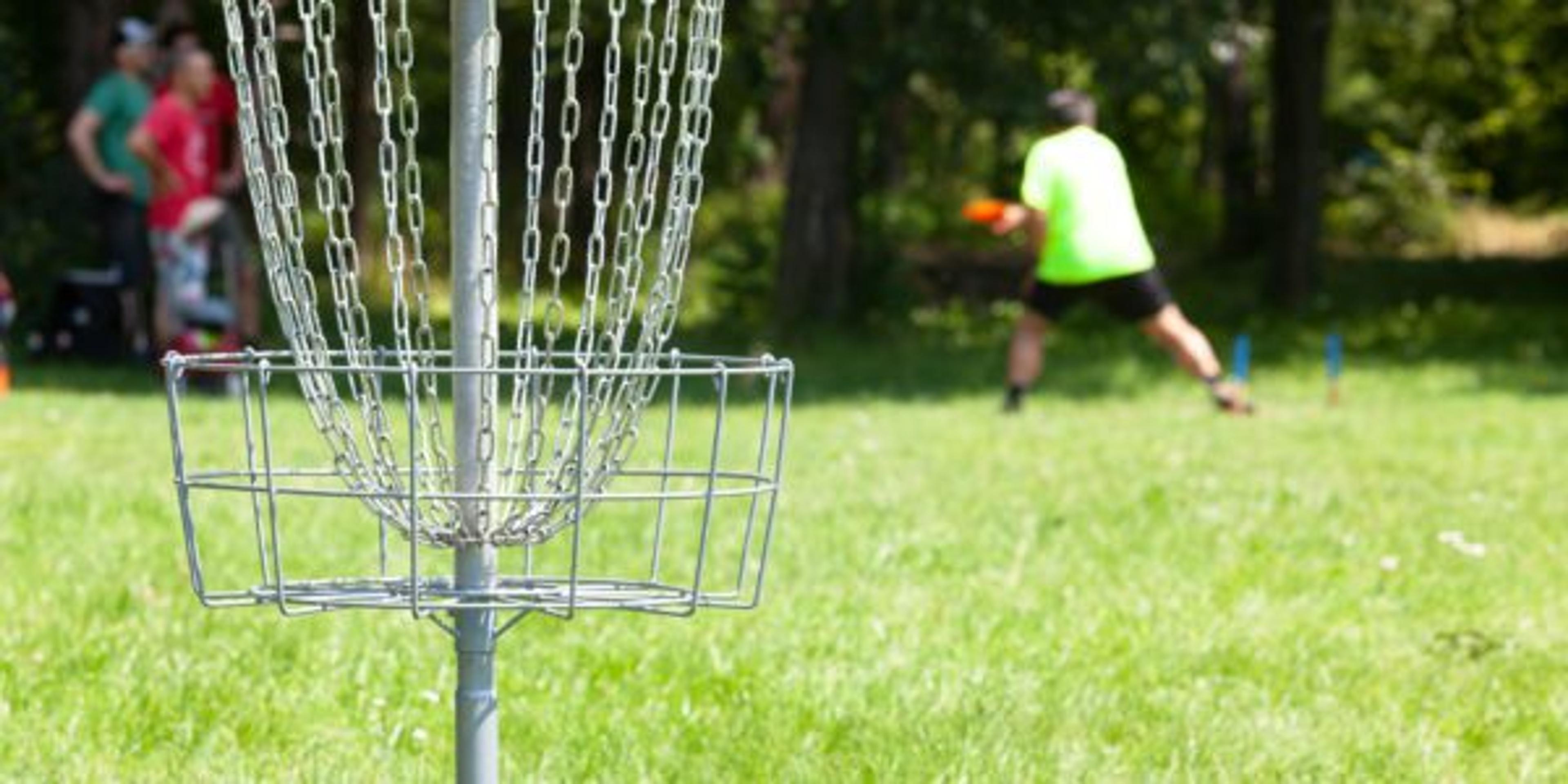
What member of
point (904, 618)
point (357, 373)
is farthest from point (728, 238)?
point (357, 373)

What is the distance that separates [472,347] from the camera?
126 inches

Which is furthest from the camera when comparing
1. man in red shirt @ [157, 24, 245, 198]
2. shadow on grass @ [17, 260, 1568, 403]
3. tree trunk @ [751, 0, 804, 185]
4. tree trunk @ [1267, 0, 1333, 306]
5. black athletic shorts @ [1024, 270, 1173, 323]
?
tree trunk @ [751, 0, 804, 185]

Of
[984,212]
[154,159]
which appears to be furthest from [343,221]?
[154,159]

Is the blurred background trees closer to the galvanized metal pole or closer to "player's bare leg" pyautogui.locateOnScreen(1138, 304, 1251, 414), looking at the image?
"player's bare leg" pyautogui.locateOnScreen(1138, 304, 1251, 414)

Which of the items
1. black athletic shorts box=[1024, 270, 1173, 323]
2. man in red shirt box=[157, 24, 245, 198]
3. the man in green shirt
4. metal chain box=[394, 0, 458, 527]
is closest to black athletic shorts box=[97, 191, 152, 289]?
the man in green shirt

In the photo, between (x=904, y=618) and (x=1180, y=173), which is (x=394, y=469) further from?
(x=1180, y=173)

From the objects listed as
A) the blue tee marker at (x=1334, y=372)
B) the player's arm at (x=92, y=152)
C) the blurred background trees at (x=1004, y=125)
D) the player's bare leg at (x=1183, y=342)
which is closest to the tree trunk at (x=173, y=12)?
the blurred background trees at (x=1004, y=125)

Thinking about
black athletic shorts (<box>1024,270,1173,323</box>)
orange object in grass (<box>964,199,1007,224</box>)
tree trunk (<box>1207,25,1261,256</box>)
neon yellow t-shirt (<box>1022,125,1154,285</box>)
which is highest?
orange object in grass (<box>964,199,1007,224</box>)

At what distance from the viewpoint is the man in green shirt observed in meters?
15.8

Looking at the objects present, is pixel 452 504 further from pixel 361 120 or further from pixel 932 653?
pixel 361 120

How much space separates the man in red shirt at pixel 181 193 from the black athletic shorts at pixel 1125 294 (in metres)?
4.59

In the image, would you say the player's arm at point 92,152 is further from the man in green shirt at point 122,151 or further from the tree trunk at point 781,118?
the tree trunk at point 781,118

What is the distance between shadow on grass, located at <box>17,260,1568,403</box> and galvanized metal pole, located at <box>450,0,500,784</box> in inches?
481

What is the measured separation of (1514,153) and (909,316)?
887 cm
